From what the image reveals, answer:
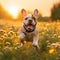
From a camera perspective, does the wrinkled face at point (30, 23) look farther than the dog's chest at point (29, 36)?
No

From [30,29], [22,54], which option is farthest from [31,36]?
[22,54]

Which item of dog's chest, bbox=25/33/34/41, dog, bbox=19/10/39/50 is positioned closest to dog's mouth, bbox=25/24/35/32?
dog, bbox=19/10/39/50

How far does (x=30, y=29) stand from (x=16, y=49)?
66 cm

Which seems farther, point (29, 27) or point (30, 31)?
point (30, 31)

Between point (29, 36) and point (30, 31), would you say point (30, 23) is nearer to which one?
point (30, 31)

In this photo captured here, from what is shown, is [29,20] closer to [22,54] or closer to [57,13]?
[22,54]

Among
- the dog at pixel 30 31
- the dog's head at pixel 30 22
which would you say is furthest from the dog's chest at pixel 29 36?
the dog's head at pixel 30 22

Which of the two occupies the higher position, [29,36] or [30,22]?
[30,22]

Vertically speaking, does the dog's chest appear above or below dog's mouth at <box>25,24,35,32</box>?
below

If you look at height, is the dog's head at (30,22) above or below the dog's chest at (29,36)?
above

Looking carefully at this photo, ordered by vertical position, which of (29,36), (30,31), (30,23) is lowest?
(29,36)

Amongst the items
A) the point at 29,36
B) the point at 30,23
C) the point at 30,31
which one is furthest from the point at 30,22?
the point at 29,36

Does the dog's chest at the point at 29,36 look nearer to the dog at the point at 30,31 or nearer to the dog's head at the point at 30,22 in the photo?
the dog at the point at 30,31

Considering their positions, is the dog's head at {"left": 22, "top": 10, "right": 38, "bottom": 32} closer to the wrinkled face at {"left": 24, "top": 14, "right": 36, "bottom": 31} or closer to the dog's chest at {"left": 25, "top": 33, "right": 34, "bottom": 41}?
the wrinkled face at {"left": 24, "top": 14, "right": 36, "bottom": 31}
